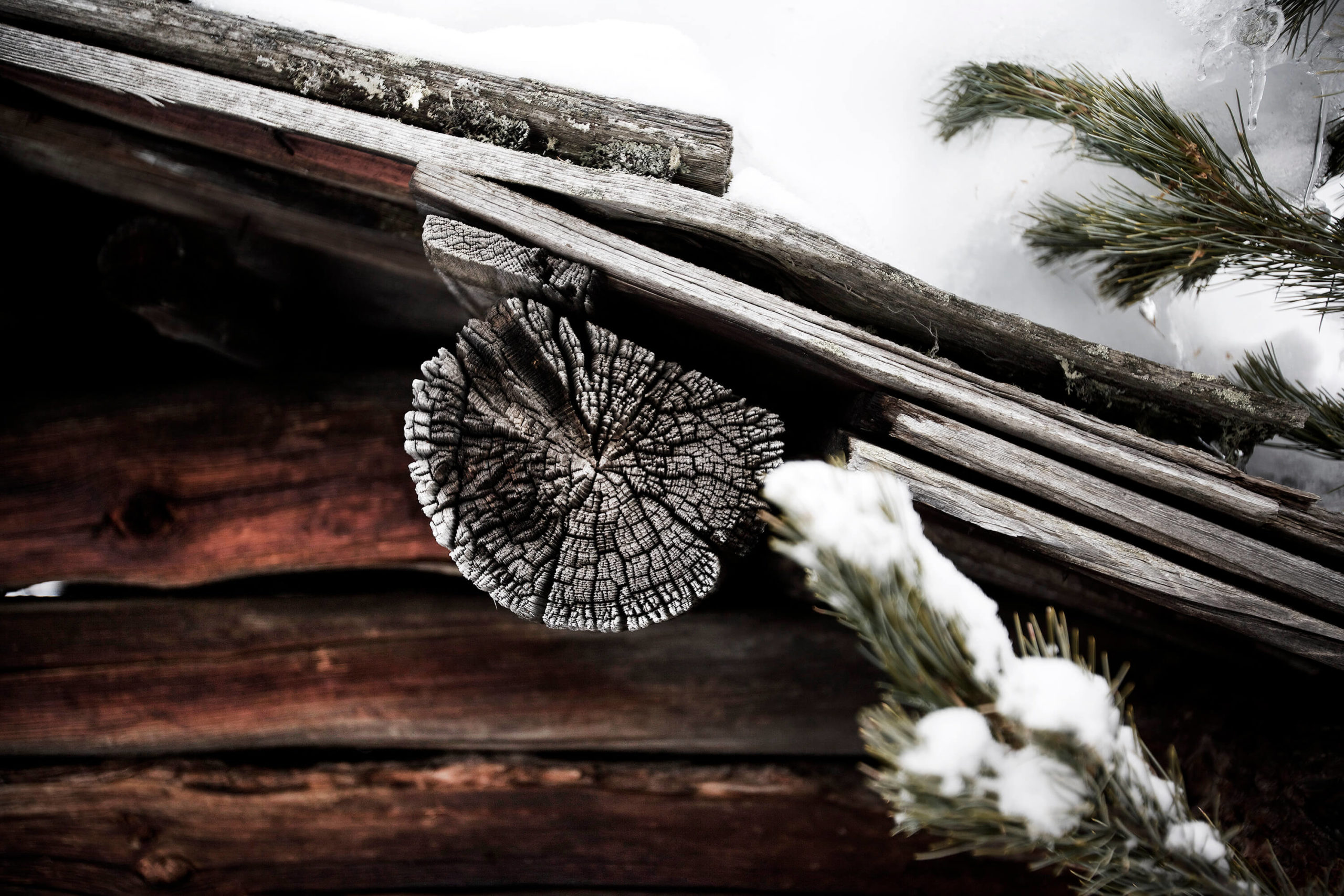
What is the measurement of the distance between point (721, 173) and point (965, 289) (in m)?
1.05

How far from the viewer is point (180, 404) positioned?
1.81m

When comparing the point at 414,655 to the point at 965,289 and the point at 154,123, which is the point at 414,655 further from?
the point at 965,289

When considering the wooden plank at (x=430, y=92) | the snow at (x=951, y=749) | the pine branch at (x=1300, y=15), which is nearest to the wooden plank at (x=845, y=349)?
the wooden plank at (x=430, y=92)

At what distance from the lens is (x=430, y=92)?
138 cm

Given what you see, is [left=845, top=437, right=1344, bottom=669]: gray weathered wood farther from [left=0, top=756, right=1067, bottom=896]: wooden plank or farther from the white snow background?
[left=0, top=756, right=1067, bottom=896]: wooden plank

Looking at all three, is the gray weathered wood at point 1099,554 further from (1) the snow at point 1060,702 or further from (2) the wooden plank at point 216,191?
(2) the wooden plank at point 216,191

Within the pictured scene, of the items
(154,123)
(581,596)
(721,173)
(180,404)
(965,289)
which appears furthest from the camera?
(965,289)

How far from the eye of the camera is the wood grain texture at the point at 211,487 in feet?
5.71

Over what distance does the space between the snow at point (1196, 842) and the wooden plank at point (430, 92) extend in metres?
1.24

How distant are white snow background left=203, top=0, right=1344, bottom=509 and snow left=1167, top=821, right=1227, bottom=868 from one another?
1.32 meters

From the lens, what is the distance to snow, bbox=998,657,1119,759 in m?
0.82

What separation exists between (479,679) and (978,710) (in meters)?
1.25

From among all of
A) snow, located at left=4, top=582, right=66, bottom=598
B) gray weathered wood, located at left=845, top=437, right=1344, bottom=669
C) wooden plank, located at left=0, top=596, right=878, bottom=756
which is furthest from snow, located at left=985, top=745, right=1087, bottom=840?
snow, located at left=4, top=582, right=66, bottom=598

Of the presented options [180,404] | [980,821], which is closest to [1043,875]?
[980,821]
